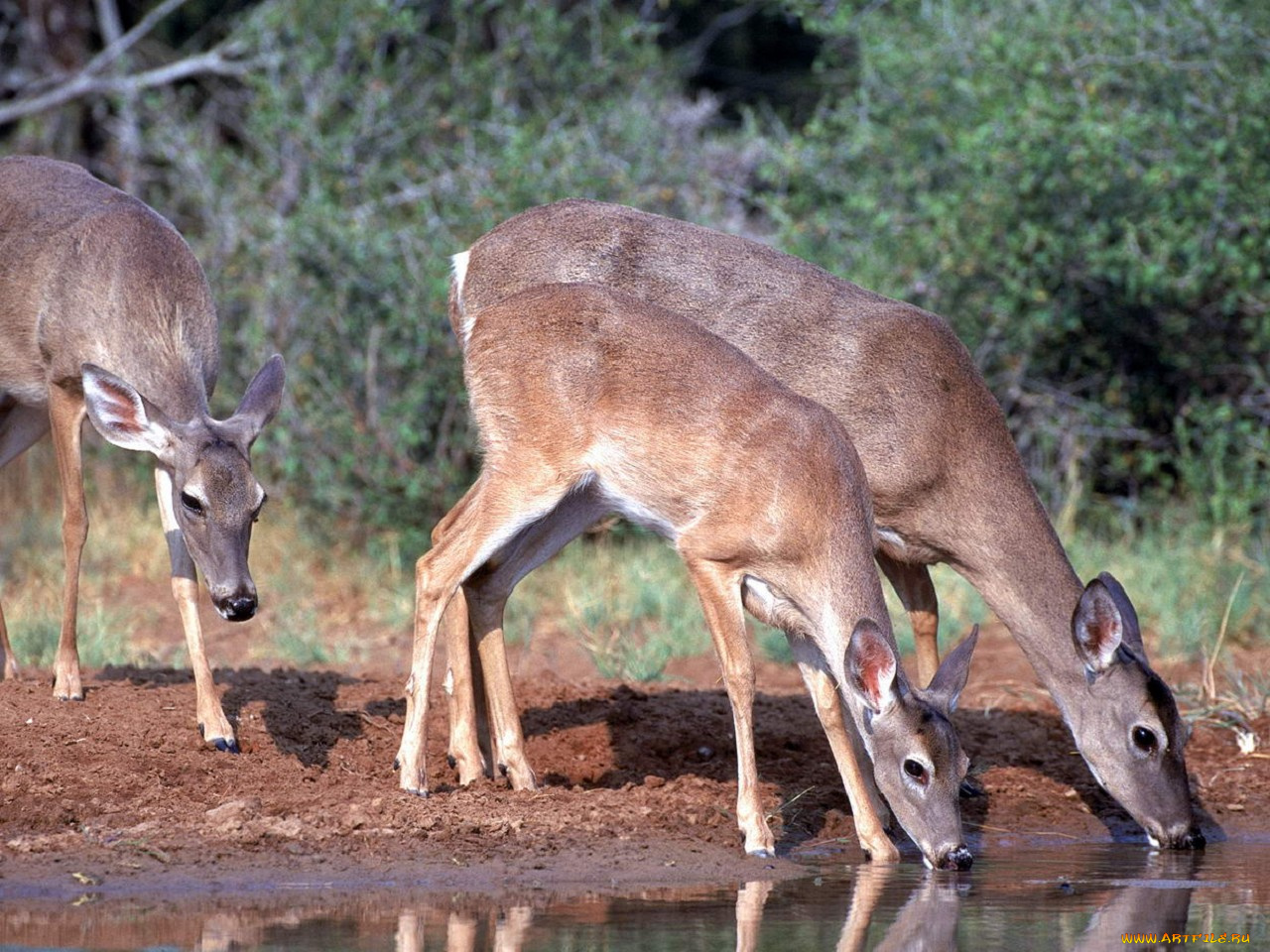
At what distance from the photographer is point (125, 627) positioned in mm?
11008

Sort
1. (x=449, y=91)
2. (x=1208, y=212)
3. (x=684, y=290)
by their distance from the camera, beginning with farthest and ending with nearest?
(x=449, y=91) → (x=1208, y=212) → (x=684, y=290)

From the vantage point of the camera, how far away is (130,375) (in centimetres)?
779

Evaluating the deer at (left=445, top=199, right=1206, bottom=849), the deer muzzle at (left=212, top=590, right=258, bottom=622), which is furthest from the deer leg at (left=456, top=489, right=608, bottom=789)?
the deer muzzle at (left=212, top=590, right=258, bottom=622)

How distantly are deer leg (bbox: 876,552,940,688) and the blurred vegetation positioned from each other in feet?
8.05

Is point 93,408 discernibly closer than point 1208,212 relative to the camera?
Yes

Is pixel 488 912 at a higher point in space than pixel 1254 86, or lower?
lower

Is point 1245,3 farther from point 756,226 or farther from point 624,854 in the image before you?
point 624,854

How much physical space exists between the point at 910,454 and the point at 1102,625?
3.67 feet

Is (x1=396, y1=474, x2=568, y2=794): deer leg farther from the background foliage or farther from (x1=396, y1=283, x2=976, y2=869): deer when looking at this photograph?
the background foliage

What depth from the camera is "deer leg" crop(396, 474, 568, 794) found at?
285 inches

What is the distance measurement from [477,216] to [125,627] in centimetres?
362

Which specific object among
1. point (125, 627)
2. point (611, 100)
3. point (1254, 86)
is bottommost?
point (125, 627)

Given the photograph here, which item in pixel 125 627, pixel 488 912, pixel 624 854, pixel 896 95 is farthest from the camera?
pixel 896 95

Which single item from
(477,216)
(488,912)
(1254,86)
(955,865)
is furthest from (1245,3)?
(488,912)
